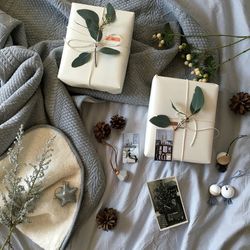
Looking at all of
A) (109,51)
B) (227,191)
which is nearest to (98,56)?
(109,51)

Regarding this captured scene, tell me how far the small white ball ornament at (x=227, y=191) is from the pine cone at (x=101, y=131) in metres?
0.36

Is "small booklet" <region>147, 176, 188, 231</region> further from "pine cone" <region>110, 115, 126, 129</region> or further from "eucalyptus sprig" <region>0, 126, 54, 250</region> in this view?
"eucalyptus sprig" <region>0, 126, 54, 250</region>

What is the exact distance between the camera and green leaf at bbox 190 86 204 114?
103 centimetres

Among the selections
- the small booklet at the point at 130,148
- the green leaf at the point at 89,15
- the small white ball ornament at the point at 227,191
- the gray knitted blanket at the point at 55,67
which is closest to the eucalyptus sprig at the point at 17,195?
the gray knitted blanket at the point at 55,67

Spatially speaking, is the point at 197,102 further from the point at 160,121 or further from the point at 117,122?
the point at 117,122

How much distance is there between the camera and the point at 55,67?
1.10m

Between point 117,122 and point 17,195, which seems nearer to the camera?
point 17,195

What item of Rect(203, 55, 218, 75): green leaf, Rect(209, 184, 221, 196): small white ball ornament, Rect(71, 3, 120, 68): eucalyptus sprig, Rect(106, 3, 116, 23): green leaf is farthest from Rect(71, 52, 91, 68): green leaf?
Rect(209, 184, 221, 196): small white ball ornament

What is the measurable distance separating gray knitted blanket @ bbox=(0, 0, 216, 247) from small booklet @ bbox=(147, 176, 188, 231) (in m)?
0.15

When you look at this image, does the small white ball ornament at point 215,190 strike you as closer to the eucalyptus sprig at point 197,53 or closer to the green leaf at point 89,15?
the eucalyptus sprig at point 197,53

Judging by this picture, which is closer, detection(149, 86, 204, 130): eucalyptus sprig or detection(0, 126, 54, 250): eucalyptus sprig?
detection(0, 126, 54, 250): eucalyptus sprig

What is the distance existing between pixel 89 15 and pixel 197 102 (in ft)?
1.27

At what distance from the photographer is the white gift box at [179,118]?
40.9 inches

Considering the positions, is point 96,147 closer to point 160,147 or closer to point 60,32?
point 160,147
